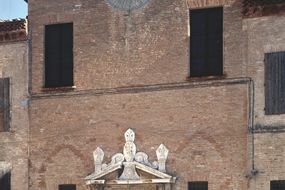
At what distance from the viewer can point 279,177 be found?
16.8 m

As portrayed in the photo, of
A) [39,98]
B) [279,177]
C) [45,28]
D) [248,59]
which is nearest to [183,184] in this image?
[279,177]

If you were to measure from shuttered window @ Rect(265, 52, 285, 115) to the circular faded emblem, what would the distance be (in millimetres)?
4104

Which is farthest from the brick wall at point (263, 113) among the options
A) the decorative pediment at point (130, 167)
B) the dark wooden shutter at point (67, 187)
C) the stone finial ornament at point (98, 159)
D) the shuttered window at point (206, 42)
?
the dark wooden shutter at point (67, 187)

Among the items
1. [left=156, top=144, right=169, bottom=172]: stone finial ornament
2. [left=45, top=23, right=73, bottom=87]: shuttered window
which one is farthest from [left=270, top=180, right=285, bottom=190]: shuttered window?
[left=45, top=23, right=73, bottom=87]: shuttered window

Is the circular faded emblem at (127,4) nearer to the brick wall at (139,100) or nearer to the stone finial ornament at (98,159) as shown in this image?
the brick wall at (139,100)

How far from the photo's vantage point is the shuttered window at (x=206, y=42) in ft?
59.4

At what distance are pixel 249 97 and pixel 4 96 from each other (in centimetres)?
786

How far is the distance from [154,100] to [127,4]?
303cm

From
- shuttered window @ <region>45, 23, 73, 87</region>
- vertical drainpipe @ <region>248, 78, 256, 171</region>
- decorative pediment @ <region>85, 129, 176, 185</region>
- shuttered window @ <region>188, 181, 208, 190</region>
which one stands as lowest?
shuttered window @ <region>188, 181, 208, 190</region>

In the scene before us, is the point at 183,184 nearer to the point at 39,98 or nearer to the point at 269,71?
the point at 269,71

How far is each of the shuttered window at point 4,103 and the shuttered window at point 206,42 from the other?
605 cm

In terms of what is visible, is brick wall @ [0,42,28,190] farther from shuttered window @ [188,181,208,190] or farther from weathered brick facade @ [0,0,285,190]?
shuttered window @ [188,181,208,190]

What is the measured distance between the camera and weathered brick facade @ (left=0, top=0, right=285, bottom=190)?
17.4 metres

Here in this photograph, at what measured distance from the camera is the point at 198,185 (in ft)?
58.3
